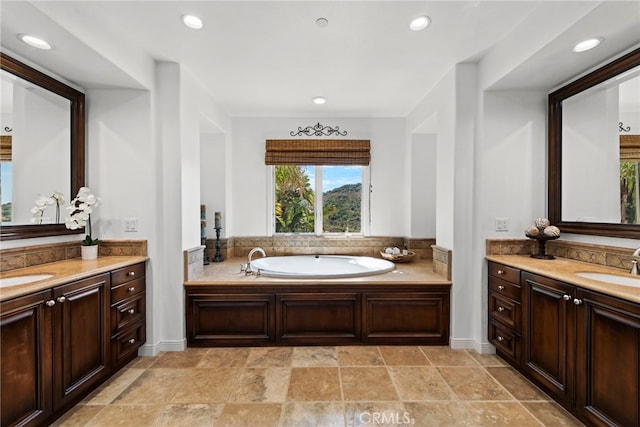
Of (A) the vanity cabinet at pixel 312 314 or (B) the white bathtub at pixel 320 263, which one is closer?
(A) the vanity cabinet at pixel 312 314

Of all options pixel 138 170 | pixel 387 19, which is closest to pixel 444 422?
pixel 387 19

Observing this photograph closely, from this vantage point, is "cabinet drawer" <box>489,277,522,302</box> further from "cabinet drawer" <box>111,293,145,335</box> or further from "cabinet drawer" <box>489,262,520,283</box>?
"cabinet drawer" <box>111,293,145,335</box>

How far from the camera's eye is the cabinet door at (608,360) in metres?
1.42

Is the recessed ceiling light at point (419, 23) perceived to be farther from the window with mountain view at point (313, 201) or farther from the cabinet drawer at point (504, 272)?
the window with mountain view at point (313, 201)

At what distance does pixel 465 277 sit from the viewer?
2.69 m

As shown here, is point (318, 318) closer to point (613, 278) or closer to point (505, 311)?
point (505, 311)

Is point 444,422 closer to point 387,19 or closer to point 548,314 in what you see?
point 548,314

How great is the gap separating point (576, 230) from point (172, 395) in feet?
10.4

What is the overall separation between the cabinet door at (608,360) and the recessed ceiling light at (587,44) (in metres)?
1.50

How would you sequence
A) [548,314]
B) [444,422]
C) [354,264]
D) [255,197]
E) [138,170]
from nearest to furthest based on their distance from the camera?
[444,422]
[548,314]
[138,170]
[354,264]
[255,197]

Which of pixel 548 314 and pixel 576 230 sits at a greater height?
pixel 576 230

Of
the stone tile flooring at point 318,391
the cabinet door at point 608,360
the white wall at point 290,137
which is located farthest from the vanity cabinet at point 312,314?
the white wall at point 290,137

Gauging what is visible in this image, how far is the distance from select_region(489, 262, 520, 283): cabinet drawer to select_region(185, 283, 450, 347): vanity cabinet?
15.5 inches

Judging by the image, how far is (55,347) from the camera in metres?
1.71
